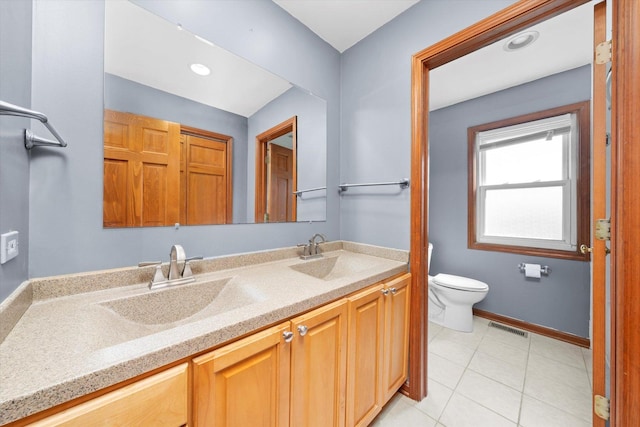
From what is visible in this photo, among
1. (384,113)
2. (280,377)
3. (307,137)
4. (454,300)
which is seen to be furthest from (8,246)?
(454,300)

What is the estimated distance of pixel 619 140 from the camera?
846 mm

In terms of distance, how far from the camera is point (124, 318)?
81 cm

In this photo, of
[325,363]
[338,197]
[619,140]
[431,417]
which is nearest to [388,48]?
[338,197]

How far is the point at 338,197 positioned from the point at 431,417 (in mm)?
1528

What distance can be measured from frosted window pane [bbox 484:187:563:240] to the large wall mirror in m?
2.32

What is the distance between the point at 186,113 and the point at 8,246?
813mm

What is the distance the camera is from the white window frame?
6.91ft

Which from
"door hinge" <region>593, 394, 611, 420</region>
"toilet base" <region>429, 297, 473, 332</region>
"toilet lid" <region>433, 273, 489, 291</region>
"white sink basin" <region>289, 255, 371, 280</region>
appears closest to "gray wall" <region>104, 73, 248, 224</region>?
"white sink basin" <region>289, 255, 371, 280</region>

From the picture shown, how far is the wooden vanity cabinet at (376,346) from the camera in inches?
41.9

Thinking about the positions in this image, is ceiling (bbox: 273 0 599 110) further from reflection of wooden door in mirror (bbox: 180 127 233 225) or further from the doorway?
reflection of wooden door in mirror (bbox: 180 127 233 225)

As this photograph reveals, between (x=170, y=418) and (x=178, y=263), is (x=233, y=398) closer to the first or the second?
(x=170, y=418)

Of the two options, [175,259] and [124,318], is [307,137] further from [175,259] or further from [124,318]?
[124,318]

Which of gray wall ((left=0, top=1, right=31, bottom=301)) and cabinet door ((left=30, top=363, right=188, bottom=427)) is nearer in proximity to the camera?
cabinet door ((left=30, top=363, right=188, bottom=427))

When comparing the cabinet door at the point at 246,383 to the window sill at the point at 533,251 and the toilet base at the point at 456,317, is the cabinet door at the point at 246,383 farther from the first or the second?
the window sill at the point at 533,251
